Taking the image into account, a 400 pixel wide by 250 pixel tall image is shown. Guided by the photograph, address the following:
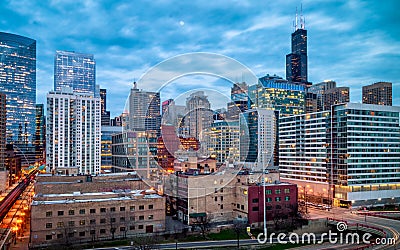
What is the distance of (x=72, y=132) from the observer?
46.6m

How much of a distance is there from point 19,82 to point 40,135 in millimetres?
19090

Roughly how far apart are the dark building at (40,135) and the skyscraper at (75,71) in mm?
16291

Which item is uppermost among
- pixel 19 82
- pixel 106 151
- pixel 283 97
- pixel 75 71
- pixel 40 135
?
pixel 75 71

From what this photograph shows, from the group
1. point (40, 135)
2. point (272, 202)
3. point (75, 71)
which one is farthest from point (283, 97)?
point (75, 71)

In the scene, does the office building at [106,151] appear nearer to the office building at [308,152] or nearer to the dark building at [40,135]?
Answer: the office building at [308,152]

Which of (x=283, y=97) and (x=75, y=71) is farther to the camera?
(x=75, y=71)

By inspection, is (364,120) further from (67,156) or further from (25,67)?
(25,67)

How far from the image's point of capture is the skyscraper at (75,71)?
420 feet

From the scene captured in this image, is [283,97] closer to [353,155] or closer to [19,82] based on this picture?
[353,155]

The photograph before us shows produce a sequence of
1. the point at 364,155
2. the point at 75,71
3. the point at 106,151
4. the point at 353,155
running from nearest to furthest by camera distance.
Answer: the point at 353,155 < the point at 364,155 < the point at 106,151 < the point at 75,71

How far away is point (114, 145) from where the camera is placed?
45344 mm
